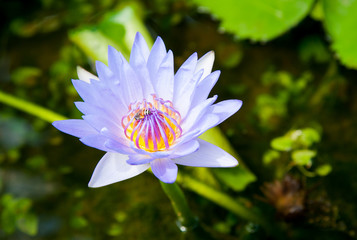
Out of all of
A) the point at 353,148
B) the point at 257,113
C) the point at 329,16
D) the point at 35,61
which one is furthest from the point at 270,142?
the point at 35,61

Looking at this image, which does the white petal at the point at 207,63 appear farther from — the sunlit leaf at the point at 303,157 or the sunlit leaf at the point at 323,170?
the sunlit leaf at the point at 323,170

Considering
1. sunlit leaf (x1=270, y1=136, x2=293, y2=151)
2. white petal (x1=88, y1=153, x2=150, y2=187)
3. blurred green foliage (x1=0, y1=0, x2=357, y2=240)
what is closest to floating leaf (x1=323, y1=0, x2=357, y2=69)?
blurred green foliage (x1=0, y1=0, x2=357, y2=240)

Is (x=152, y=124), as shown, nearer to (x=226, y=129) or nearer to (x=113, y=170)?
(x=113, y=170)

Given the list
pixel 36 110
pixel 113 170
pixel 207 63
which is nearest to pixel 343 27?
pixel 207 63

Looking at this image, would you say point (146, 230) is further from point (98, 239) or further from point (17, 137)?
point (17, 137)

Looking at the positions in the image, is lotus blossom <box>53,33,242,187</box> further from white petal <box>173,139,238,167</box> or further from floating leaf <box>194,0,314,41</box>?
floating leaf <box>194,0,314,41</box>
